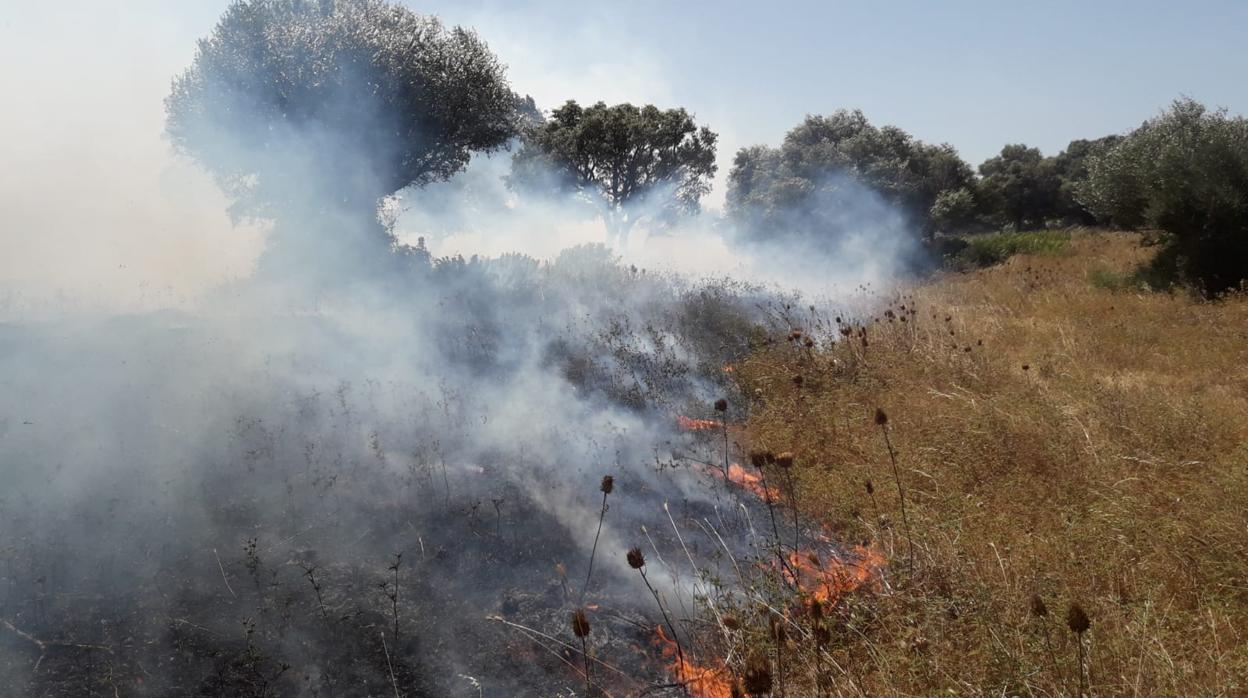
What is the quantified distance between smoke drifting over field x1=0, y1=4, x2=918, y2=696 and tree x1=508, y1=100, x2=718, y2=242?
12090 millimetres

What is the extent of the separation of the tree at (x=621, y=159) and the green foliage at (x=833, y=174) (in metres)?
3.13

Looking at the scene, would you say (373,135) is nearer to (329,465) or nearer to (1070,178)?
(329,465)

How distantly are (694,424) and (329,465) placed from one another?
3878 millimetres

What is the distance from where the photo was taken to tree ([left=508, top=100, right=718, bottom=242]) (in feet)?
73.7

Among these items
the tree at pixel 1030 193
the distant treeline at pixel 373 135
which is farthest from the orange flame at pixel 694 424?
the tree at pixel 1030 193

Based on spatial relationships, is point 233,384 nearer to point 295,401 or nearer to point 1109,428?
point 295,401

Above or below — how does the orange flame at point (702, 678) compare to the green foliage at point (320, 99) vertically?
below

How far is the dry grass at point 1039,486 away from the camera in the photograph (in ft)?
10.3

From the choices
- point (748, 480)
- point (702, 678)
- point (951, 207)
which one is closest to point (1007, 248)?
point (951, 207)

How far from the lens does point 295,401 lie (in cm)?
691

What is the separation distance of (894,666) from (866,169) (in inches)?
1002

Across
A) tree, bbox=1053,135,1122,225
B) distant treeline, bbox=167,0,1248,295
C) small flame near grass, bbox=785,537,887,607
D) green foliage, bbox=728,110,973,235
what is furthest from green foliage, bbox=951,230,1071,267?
small flame near grass, bbox=785,537,887,607

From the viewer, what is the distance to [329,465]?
5.77m

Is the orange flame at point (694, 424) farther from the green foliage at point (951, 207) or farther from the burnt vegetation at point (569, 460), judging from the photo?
the green foliage at point (951, 207)
